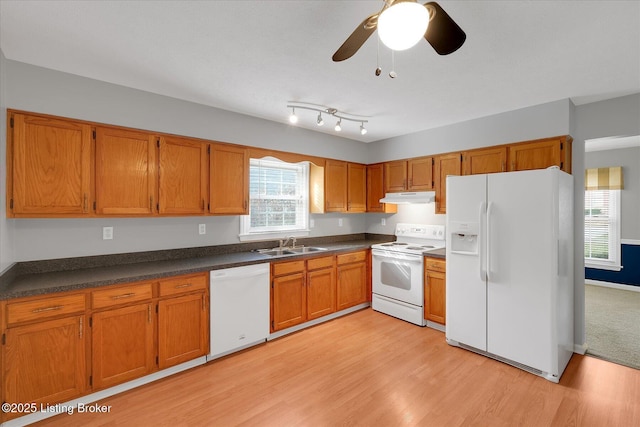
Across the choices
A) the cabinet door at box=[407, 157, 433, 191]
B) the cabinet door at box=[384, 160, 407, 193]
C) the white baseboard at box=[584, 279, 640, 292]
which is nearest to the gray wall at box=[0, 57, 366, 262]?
the cabinet door at box=[384, 160, 407, 193]

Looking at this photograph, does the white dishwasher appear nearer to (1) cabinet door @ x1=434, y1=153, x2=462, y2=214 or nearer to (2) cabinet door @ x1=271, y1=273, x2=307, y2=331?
(2) cabinet door @ x1=271, y1=273, x2=307, y2=331

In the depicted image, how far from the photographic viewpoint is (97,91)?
8.33 feet

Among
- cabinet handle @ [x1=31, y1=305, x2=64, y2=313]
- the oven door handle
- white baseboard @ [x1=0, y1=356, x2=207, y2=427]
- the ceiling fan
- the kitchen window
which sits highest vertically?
the ceiling fan

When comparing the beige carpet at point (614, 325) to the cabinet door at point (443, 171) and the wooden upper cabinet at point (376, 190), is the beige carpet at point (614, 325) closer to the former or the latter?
the cabinet door at point (443, 171)

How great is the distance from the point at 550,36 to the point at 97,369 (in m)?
3.98

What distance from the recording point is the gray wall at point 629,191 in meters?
4.98

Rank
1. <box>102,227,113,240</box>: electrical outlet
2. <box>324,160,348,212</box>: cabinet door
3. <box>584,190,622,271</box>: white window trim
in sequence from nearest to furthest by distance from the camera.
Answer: <box>102,227,113,240</box>: electrical outlet < <box>324,160,348,212</box>: cabinet door < <box>584,190,622,271</box>: white window trim

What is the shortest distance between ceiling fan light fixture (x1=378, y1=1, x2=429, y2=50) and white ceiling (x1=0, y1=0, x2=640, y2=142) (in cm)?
64

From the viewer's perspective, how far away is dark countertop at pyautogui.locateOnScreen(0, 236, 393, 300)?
2.00 m

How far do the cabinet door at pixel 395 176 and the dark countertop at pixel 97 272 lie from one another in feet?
7.04

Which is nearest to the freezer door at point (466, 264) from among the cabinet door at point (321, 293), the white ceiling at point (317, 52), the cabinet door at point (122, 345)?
the white ceiling at point (317, 52)

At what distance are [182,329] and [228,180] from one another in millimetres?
1563

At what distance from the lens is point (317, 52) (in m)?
2.10

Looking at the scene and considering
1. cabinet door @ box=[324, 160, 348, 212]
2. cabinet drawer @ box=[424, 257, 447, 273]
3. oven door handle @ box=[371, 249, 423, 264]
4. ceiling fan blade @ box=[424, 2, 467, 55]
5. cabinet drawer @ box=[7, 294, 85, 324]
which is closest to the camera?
ceiling fan blade @ box=[424, 2, 467, 55]
